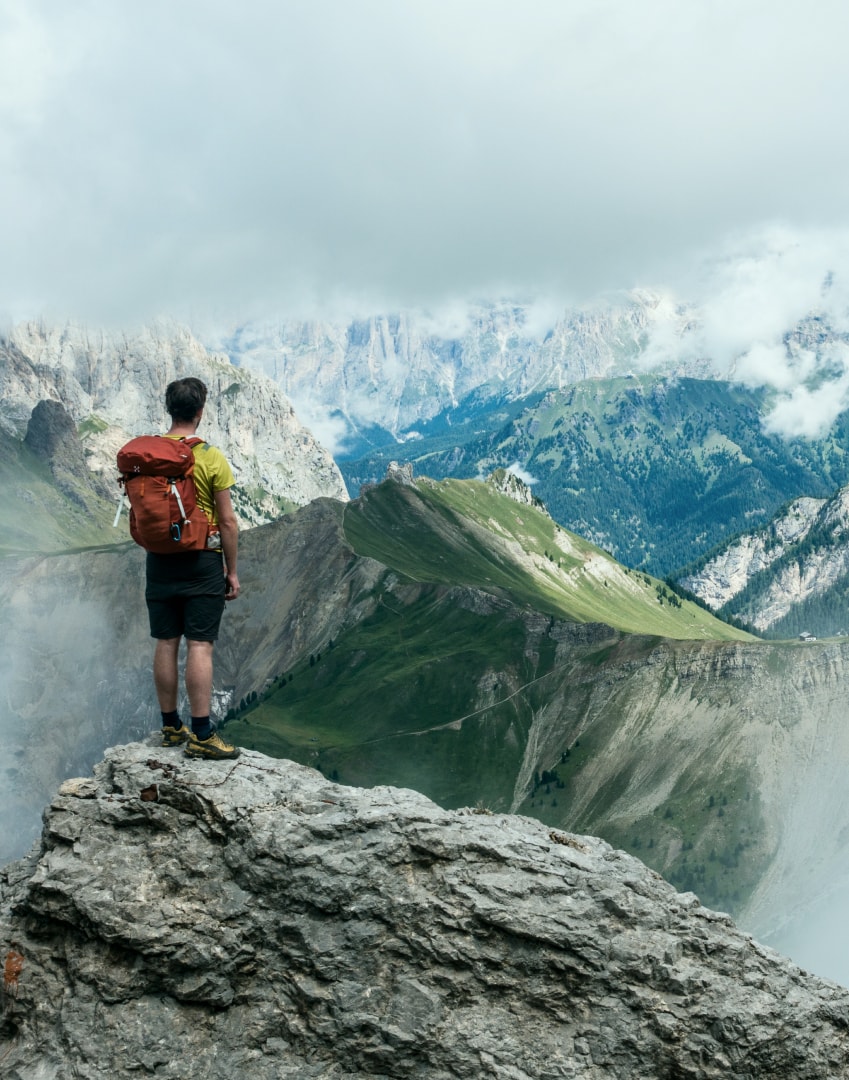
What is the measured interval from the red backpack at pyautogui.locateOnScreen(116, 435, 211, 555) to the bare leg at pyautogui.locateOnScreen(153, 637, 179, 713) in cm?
163

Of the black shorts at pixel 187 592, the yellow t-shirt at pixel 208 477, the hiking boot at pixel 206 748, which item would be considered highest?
the yellow t-shirt at pixel 208 477

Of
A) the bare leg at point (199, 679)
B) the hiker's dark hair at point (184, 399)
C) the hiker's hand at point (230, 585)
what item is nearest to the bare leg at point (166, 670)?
the bare leg at point (199, 679)

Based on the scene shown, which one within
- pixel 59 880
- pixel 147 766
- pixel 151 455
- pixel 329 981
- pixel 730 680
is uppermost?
pixel 151 455

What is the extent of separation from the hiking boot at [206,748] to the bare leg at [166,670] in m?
0.65

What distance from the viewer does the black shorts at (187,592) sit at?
1540 centimetres

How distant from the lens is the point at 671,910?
1354cm

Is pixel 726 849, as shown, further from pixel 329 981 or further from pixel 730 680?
pixel 329 981

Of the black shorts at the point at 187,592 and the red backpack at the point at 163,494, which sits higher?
the red backpack at the point at 163,494

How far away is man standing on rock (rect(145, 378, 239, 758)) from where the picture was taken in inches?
595

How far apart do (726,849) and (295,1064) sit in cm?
16897

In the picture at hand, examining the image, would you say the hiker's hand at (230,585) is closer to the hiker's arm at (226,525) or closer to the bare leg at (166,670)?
the hiker's arm at (226,525)

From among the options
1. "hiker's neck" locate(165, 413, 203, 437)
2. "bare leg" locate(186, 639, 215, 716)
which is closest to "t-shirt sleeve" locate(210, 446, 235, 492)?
"hiker's neck" locate(165, 413, 203, 437)

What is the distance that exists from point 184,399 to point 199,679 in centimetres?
433

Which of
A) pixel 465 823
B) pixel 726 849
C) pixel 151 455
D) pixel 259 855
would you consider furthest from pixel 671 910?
pixel 726 849
